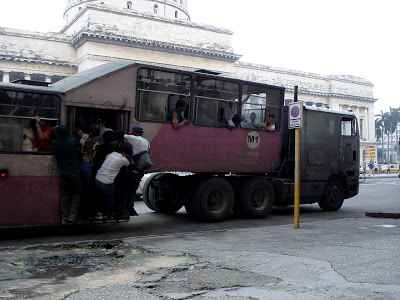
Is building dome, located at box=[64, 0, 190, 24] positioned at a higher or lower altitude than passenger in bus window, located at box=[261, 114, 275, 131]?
higher

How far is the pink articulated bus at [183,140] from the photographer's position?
8359 millimetres

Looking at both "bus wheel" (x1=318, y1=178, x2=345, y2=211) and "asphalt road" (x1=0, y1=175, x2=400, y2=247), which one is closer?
"asphalt road" (x1=0, y1=175, x2=400, y2=247)

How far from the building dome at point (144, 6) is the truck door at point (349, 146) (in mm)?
64176

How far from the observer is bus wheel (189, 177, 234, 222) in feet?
35.2

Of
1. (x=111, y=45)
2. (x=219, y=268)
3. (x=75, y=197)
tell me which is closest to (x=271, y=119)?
(x=75, y=197)

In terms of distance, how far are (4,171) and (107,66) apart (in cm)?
309

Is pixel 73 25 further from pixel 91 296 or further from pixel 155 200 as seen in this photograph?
pixel 91 296

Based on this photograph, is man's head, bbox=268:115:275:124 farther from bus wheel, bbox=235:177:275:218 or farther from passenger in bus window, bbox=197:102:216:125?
passenger in bus window, bbox=197:102:216:125

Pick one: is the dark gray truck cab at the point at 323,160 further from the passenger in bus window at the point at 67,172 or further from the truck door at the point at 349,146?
the passenger in bus window at the point at 67,172

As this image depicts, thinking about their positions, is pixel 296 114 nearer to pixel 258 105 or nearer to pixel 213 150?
pixel 213 150

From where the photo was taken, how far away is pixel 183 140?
10.4 m

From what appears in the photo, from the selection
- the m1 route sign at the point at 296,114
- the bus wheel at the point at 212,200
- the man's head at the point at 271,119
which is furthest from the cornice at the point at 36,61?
the m1 route sign at the point at 296,114

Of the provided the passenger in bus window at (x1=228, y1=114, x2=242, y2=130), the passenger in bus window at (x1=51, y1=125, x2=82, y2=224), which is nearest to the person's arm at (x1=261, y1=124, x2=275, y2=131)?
the passenger in bus window at (x1=228, y1=114, x2=242, y2=130)

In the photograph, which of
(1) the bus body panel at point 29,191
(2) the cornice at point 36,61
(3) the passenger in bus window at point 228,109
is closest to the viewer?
(1) the bus body panel at point 29,191
